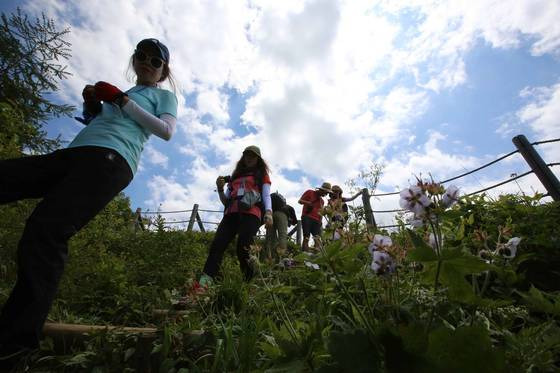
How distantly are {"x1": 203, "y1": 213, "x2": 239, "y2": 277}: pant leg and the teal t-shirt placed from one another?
5.05ft

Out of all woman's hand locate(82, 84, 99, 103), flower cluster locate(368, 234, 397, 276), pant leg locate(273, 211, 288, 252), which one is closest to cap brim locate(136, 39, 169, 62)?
woman's hand locate(82, 84, 99, 103)

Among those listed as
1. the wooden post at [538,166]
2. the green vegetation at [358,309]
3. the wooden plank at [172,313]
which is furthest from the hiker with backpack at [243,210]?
the wooden post at [538,166]

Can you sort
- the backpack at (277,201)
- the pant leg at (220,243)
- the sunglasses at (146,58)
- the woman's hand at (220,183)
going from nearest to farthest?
the sunglasses at (146,58) → the pant leg at (220,243) → the woman's hand at (220,183) → the backpack at (277,201)

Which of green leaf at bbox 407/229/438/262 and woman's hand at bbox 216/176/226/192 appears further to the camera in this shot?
woman's hand at bbox 216/176/226/192

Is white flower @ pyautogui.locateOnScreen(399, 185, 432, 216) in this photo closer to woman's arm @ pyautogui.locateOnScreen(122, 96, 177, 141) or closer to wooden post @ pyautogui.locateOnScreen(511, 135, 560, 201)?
woman's arm @ pyautogui.locateOnScreen(122, 96, 177, 141)

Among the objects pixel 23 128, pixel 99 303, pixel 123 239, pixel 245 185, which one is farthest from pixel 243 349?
pixel 123 239

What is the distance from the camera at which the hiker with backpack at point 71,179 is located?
140 centimetres

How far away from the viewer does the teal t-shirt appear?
181 centimetres

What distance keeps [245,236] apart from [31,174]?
1987 mm

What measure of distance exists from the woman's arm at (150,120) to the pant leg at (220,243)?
1.57 metres

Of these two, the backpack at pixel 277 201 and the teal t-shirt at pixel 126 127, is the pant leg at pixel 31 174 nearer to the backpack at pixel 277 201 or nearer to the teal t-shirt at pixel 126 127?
the teal t-shirt at pixel 126 127

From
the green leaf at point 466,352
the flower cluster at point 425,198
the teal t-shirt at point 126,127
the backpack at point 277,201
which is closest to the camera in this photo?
the green leaf at point 466,352

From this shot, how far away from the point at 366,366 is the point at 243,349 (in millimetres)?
884

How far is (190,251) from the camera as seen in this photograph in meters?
4.29
